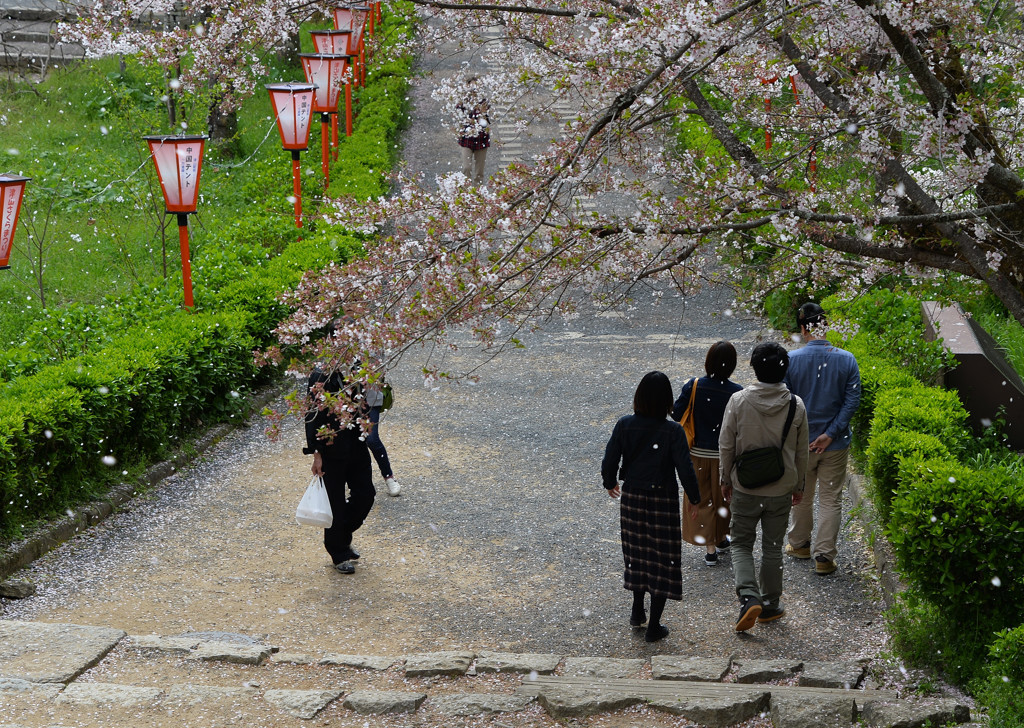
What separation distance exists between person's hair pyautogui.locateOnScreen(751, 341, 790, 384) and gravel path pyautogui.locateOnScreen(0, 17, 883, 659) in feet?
4.75

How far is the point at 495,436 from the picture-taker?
356 inches

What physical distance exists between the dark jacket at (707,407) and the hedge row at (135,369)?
3339 millimetres

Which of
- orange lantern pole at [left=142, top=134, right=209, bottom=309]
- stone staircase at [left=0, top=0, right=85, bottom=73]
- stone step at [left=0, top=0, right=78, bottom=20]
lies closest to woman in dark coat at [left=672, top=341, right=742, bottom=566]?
orange lantern pole at [left=142, top=134, right=209, bottom=309]

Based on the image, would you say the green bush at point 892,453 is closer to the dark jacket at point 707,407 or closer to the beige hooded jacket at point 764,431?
the beige hooded jacket at point 764,431

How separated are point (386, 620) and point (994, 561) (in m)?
3.32

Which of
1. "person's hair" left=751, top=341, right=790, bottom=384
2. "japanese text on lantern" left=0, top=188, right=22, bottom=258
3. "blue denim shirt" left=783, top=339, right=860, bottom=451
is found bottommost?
"blue denim shirt" left=783, top=339, right=860, bottom=451

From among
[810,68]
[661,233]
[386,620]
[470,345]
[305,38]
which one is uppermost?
[305,38]

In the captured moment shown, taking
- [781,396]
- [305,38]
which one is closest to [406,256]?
[781,396]

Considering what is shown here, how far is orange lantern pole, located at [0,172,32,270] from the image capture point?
7504 mm

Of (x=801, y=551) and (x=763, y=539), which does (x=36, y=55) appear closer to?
(x=801, y=551)

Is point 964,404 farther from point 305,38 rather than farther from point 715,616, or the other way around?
point 305,38

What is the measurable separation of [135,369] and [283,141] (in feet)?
14.5

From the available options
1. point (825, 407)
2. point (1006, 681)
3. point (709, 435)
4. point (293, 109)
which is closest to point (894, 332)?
point (825, 407)

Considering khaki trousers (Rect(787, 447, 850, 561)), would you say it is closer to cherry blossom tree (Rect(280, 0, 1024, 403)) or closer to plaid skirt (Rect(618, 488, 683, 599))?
plaid skirt (Rect(618, 488, 683, 599))
